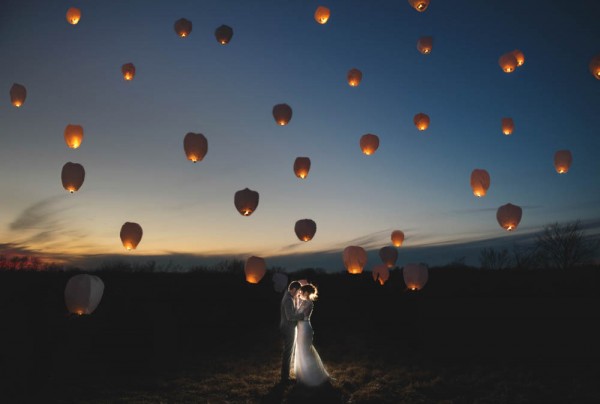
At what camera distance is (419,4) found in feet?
22.5

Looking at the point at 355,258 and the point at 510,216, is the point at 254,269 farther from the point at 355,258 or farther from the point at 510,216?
the point at 510,216

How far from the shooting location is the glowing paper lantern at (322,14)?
7.68 metres

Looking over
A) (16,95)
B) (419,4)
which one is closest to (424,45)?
(419,4)

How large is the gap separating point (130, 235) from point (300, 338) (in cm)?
303

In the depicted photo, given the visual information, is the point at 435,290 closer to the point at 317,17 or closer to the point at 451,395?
the point at 451,395

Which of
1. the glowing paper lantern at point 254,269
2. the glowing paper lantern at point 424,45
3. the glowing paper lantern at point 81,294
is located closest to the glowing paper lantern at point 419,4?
the glowing paper lantern at point 424,45

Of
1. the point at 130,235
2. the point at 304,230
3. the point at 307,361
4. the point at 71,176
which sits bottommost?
the point at 307,361

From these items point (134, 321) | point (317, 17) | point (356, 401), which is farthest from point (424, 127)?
point (134, 321)

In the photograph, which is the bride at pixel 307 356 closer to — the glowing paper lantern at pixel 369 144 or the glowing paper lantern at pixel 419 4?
the glowing paper lantern at pixel 369 144

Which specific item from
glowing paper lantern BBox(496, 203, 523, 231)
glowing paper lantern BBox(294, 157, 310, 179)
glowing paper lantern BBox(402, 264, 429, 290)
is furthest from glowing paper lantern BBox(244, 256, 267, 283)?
glowing paper lantern BBox(496, 203, 523, 231)

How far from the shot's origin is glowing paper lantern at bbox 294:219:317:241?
7.79 meters

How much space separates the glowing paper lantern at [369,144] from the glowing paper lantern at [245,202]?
2.48 m

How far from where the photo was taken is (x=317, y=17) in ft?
25.3

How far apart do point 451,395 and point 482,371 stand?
4.30 ft
